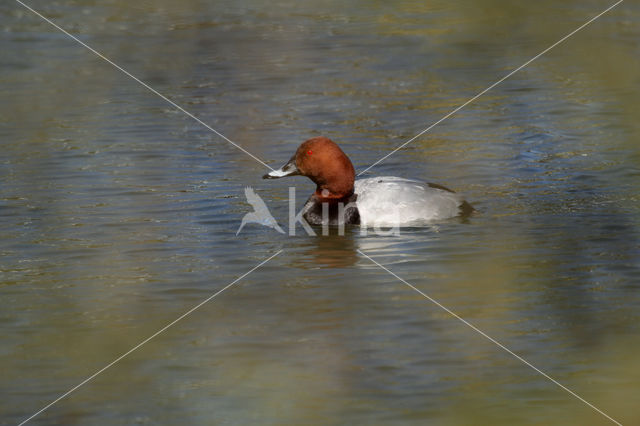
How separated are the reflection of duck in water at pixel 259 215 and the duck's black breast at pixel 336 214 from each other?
277mm

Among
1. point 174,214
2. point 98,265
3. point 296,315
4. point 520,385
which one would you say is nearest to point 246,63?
point 174,214

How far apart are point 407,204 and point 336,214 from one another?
51cm

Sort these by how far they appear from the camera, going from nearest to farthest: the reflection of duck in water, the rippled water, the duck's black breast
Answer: the rippled water
the reflection of duck in water
the duck's black breast

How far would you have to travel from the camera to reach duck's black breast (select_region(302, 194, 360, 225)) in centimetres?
912

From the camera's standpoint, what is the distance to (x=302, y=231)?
9.04 m

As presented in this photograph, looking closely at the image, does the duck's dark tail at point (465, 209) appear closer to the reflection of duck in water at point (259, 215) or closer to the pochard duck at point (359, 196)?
the pochard duck at point (359, 196)

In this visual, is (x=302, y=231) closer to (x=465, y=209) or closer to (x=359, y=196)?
(x=359, y=196)

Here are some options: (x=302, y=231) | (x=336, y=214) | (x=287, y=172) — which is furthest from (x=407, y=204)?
(x=287, y=172)

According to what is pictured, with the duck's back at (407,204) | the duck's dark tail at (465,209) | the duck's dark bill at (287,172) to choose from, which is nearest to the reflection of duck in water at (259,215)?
the duck's dark bill at (287,172)

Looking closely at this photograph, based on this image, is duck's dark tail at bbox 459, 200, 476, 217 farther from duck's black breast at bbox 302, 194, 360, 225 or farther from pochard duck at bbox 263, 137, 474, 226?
duck's black breast at bbox 302, 194, 360, 225

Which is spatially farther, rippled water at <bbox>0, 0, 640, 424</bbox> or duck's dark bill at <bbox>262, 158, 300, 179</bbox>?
duck's dark bill at <bbox>262, 158, 300, 179</bbox>

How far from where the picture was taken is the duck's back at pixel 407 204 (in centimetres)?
902

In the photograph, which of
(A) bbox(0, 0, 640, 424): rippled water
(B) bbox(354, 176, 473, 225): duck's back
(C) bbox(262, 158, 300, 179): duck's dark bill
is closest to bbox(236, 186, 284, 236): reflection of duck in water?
(A) bbox(0, 0, 640, 424): rippled water

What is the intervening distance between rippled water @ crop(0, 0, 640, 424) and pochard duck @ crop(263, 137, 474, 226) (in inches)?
6.9
